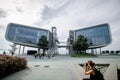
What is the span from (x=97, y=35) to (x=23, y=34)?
34.7 meters

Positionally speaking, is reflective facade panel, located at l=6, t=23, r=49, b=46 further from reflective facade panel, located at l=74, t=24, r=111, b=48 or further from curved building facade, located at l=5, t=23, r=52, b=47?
reflective facade panel, located at l=74, t=24, r=111, b=48

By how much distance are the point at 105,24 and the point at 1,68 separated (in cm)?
5000

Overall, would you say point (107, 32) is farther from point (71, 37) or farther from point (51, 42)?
point (51, 42)

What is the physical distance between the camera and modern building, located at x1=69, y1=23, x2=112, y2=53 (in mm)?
47447

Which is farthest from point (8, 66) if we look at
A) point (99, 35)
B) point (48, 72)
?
point (99, 35)

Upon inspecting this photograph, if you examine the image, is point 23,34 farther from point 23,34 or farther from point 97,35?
point 97,35

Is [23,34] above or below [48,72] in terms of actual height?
above

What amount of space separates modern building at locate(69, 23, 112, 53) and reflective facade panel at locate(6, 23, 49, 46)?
1697 centimetres

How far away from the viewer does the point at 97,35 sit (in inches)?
1981

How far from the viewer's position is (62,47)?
55156 millimetres

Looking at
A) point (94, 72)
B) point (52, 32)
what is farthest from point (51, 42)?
point (94, 72)

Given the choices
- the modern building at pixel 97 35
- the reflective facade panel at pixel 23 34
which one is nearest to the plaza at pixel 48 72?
the modern building at pixel 97 35

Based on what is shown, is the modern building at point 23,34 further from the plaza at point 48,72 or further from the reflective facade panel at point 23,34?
the plaza at point 48,72

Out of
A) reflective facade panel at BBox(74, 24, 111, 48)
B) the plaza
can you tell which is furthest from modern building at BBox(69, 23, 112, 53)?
the plaza
